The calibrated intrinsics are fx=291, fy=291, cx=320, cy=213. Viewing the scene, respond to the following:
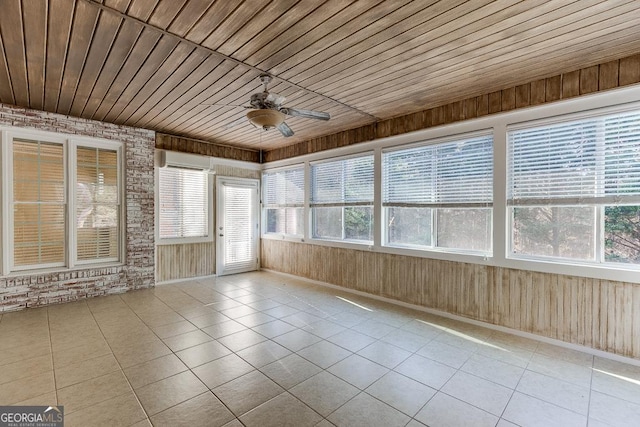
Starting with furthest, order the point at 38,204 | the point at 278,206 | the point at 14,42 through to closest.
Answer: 1. the point at 278,206
2. the point at 38,204
3. the point at 14,42

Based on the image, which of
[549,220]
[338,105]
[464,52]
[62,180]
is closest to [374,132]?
[338,105]

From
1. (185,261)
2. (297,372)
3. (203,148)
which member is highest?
(203,148)

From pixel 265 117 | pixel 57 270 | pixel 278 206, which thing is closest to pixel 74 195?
pixel 57 270

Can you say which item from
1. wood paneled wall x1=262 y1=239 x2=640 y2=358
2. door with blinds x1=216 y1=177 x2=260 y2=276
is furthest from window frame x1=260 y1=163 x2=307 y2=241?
wood paneled wall x1=262 y1=239 x2=640 y2=358

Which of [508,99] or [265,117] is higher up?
[508,99]

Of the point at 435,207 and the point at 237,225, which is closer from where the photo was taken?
the point at 435,207

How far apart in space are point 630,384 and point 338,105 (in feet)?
13.5

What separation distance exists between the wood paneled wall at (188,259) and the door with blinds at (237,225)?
0.14 metres

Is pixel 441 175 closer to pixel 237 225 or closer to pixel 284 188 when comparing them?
pixel 284 188

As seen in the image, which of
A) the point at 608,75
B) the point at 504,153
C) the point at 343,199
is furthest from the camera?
the point at 343,199

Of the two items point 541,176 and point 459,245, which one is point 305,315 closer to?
point 459,245

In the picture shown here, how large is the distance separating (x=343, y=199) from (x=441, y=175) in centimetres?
185

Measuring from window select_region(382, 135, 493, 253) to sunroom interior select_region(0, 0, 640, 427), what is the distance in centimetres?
3

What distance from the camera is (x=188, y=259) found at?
5.92m
